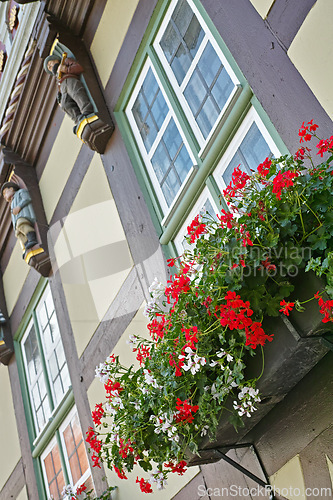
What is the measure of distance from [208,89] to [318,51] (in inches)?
44.4

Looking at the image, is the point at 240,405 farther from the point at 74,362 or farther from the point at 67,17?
the point at 67,17

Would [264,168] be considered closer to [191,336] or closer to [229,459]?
[191,336]

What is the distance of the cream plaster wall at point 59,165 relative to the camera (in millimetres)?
6137

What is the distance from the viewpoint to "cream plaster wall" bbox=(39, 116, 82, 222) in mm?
6137

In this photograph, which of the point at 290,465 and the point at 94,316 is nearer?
the point at 290,465

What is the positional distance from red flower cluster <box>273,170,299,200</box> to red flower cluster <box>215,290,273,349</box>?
1.58 feet

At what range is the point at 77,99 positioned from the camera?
5.45 m

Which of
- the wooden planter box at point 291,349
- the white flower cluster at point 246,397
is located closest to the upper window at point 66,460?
the wooden planter box at point 291,349

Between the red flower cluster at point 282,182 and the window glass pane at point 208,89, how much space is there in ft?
4.38

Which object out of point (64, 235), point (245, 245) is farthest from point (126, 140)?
point (245, 245)

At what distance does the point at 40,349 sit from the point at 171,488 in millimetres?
2815

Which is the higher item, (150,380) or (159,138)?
(159,138)

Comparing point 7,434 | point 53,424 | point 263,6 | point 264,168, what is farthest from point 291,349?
point 7,434

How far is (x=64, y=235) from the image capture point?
6.14 m
